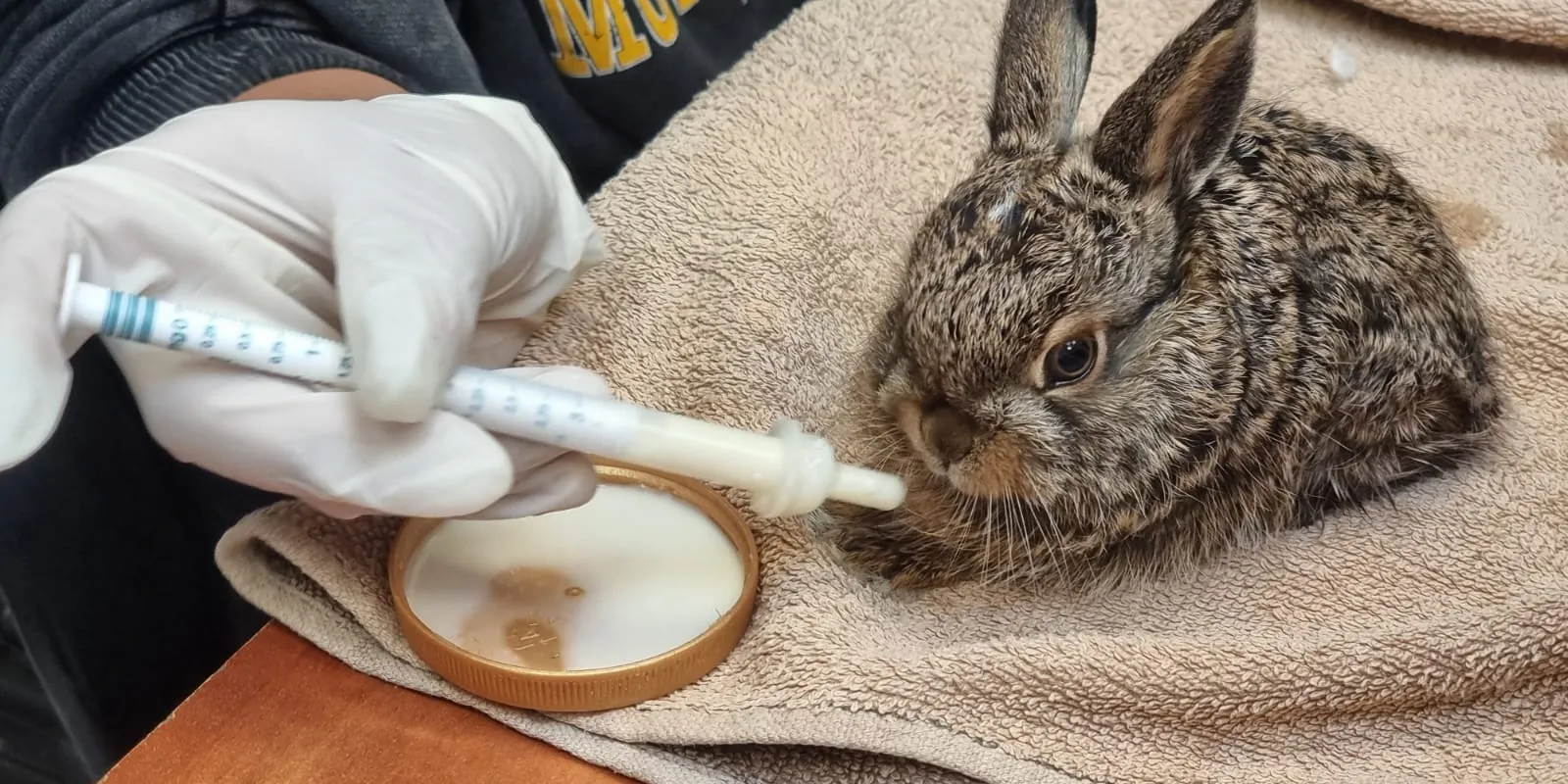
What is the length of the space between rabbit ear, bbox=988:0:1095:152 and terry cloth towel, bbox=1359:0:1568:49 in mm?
800

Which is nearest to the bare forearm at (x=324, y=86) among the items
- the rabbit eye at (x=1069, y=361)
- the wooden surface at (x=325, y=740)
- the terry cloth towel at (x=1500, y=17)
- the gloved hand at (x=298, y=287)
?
the gloved hand at (x=298, y=287)

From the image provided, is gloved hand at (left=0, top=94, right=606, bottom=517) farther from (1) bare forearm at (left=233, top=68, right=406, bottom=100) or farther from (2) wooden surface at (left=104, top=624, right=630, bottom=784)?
(1) bare forearm at (left=233, top=68, right=406, bottom=100)

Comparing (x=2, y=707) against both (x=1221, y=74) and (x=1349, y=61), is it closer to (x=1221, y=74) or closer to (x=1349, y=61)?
(x=1221, y=74)

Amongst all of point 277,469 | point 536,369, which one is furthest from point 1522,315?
point 277,469

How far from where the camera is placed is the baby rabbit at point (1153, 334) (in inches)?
34.8

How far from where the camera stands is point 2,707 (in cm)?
137

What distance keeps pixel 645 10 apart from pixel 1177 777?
113 centimetres

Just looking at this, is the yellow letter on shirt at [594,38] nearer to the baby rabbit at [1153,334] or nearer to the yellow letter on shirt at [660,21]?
the yellow letter on shirt at [660,21]

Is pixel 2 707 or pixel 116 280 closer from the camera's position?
pixel 116 280

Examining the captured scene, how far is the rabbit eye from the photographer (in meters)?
0.89

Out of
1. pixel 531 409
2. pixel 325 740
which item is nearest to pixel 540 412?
pixel 531 409

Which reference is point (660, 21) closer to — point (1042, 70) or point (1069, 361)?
point (1042, 70)

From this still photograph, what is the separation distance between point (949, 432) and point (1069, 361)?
0.35ft

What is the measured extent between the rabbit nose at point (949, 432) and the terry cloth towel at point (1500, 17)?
3.48 ft
